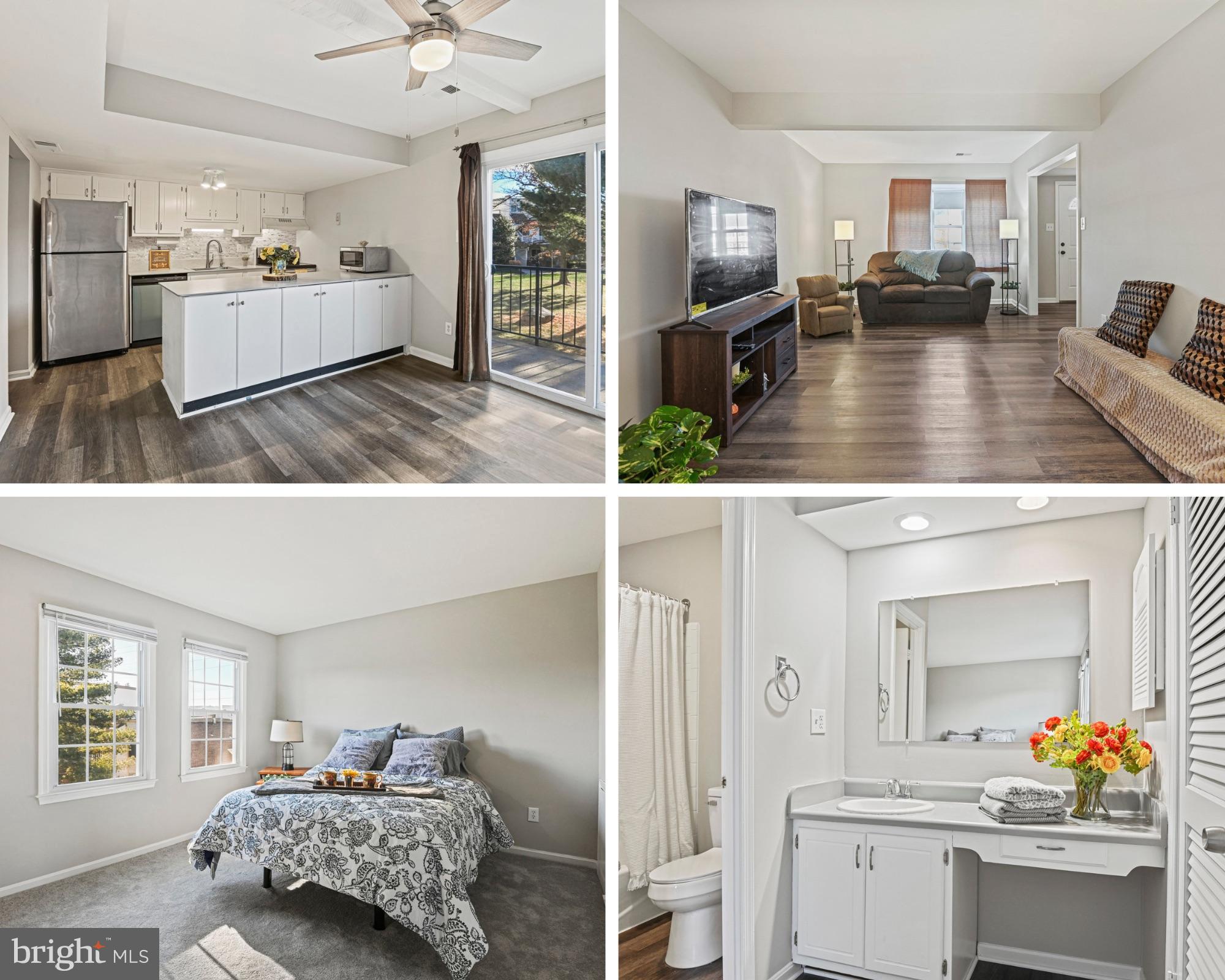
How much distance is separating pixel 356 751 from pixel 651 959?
A: 1.29 meters

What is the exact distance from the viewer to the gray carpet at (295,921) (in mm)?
1688

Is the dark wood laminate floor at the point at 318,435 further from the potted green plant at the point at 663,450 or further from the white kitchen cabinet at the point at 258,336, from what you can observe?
the potted green plant at the point at 663,450

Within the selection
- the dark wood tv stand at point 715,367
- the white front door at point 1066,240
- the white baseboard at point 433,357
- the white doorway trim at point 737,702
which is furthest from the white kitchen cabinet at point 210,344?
the white front door at point 1066,240

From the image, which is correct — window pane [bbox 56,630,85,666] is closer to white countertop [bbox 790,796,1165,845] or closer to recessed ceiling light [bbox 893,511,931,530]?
white countertop [bbox 790,796,1165,845]

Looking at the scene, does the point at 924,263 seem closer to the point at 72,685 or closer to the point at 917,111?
the point at 917,111

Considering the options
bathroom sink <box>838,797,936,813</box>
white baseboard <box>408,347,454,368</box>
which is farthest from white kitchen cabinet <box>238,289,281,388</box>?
A: bathroom sink <box>838,797,936,813</box>

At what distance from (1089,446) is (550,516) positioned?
2.53m

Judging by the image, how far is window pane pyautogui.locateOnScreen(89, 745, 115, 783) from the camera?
1717 mm

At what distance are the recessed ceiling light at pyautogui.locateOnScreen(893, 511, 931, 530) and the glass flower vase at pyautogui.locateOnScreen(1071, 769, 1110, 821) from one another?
2.88 ft

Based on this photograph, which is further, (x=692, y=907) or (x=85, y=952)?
(x=692, y=907)

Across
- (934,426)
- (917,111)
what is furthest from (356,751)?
(917,111)

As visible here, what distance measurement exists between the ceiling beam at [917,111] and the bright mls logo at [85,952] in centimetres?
502

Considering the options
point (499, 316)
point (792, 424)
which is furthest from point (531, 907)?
point (792, 424)

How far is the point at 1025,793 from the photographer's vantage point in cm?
237
